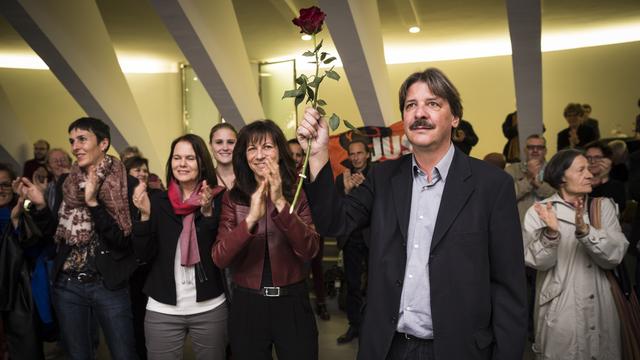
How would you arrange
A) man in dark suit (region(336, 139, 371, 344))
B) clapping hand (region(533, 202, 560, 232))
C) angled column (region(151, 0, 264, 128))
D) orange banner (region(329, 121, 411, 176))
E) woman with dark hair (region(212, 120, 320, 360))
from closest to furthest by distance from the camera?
woman with dark hair (region(212, 120, 320, 360))
clapping hand (region(533, 202, 560, 232))
man in dark suit (region(336, 139, 371, 344))
angled column (region(151, 0, 264, 128))
orange banner (region(329, 121, 411, 176))

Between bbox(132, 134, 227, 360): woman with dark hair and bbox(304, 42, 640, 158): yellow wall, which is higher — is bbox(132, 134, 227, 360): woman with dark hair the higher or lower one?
the lower one

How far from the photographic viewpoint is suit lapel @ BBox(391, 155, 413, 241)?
1.80 m

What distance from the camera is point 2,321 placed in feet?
11.2

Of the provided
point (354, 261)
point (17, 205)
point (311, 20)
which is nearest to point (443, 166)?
point (311, 20)

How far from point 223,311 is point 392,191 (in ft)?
4.75

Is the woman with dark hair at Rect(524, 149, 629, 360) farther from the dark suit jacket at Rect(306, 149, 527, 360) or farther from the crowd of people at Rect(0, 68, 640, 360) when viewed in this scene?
the dark suit jacket at Rect(306, 149, 527, 360)

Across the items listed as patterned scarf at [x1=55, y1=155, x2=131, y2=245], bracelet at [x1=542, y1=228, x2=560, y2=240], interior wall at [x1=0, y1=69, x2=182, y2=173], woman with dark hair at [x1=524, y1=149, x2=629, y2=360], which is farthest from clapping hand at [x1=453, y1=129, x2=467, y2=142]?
interior wall at [x1=0, y1=69, x2=182, y2=173]

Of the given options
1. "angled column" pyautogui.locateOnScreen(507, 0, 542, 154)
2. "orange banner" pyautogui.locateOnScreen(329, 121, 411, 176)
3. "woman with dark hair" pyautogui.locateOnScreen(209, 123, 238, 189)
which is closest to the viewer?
"woman with dark hair" pyautogui.locateOnScreen(209, 123, 238, 189)

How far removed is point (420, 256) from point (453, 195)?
0.77ft

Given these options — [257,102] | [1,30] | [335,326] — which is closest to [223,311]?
[335,326]

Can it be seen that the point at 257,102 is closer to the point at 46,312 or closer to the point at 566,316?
the point at 46,312

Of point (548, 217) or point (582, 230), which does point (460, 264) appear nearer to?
point (548, 217)

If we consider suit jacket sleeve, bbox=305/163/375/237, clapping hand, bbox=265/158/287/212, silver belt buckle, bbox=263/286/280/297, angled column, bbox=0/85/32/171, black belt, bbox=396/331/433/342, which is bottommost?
black belt, bbox=396/331/433/342

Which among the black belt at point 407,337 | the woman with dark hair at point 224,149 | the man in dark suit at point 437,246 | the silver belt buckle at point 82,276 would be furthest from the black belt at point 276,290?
the woman with dark hair at point 224,149
